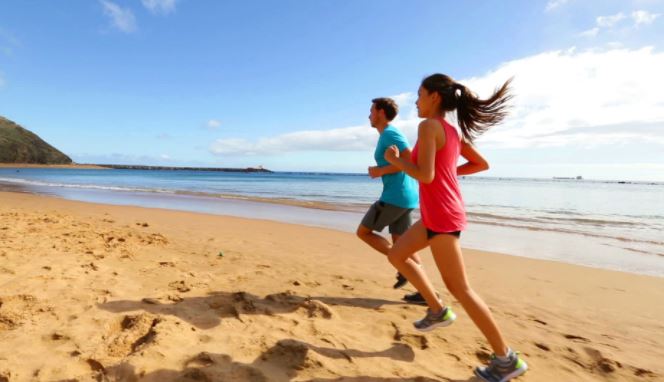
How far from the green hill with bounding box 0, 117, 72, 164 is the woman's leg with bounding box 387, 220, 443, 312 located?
118123 mm

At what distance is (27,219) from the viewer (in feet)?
23.1

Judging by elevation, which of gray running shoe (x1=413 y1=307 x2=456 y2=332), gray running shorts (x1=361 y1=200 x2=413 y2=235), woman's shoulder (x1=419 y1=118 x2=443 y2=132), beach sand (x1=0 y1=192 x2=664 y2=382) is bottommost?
beach sand (x1=0 y1=192 x2=664 y2=382)

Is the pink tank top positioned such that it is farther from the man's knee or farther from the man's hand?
the man's knee

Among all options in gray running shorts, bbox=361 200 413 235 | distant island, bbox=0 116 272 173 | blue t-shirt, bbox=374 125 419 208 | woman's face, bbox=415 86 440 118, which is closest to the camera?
woman's face, bbox=415 86 440 118

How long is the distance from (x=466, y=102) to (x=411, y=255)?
1157 mm

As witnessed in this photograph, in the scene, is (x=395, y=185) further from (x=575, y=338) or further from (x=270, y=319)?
(x=575, y=338)

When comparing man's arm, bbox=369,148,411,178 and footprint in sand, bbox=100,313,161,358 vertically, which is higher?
man's arm, bbox=369,148,411,178

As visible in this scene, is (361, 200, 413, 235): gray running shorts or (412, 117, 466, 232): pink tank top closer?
(412, 117, 466, 232): pink tank top

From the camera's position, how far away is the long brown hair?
2.41 meters

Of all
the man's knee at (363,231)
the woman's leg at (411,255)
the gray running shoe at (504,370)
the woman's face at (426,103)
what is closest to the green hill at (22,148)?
the man's knee at (363,231)

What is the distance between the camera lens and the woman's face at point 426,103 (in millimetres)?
2414

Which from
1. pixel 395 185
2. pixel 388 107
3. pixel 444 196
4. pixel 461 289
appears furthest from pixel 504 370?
pixel 388 107

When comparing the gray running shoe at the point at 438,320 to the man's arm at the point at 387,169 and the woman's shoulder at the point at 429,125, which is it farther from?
the woman's shoulder at the point at 429,125

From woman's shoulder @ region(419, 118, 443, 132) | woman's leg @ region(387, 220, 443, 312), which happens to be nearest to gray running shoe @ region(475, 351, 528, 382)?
woman's leg @ region(387, 220, 443, 312)
